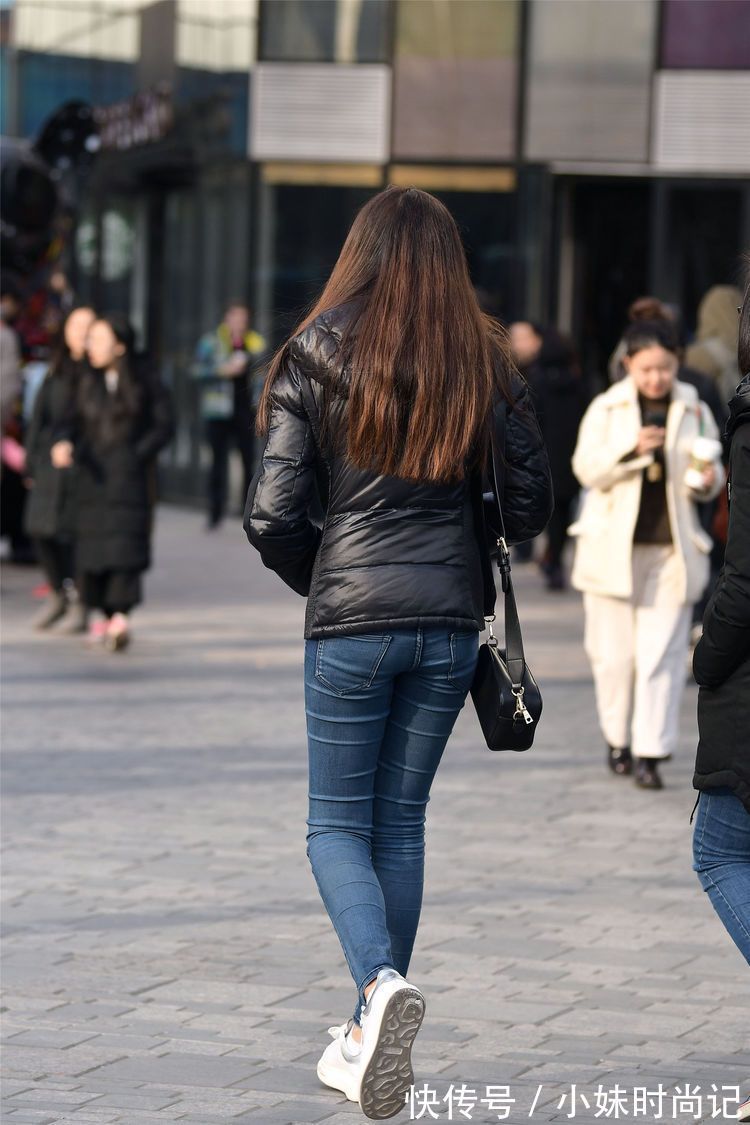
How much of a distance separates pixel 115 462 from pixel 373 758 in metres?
7.35

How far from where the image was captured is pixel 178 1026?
491cm

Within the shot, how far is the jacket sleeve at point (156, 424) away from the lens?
11.5 meters

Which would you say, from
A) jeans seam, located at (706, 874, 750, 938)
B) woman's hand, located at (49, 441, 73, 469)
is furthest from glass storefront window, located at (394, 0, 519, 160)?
jeans seam, located at (706, 874, 750, 938)

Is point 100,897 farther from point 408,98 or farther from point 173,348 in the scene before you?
point 173,348

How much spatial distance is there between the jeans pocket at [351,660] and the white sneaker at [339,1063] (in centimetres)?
75

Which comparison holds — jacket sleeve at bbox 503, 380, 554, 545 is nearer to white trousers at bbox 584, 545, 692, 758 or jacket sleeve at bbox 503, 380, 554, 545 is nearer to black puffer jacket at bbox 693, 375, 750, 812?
black puffer jacket at bbox 693, 375, 750, 812

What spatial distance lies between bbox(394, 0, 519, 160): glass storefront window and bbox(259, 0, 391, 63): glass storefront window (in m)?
0.24

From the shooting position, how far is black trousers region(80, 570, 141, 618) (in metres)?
11.4

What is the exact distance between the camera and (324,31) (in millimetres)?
19891

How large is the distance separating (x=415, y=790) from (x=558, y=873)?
2372 millimetres

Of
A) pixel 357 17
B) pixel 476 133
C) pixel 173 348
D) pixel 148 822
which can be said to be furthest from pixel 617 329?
pixel 148 822

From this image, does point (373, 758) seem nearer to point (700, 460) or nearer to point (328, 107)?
point (700, 460)

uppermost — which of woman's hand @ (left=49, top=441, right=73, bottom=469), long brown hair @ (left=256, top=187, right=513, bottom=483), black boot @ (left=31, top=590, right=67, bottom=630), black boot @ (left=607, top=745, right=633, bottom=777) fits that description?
long brown hair @ (left=256, top=187, right=513, bottom=483)

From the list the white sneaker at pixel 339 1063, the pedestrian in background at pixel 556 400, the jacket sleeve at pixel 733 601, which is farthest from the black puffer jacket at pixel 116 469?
the jacket sleeve at pixel 733 601
